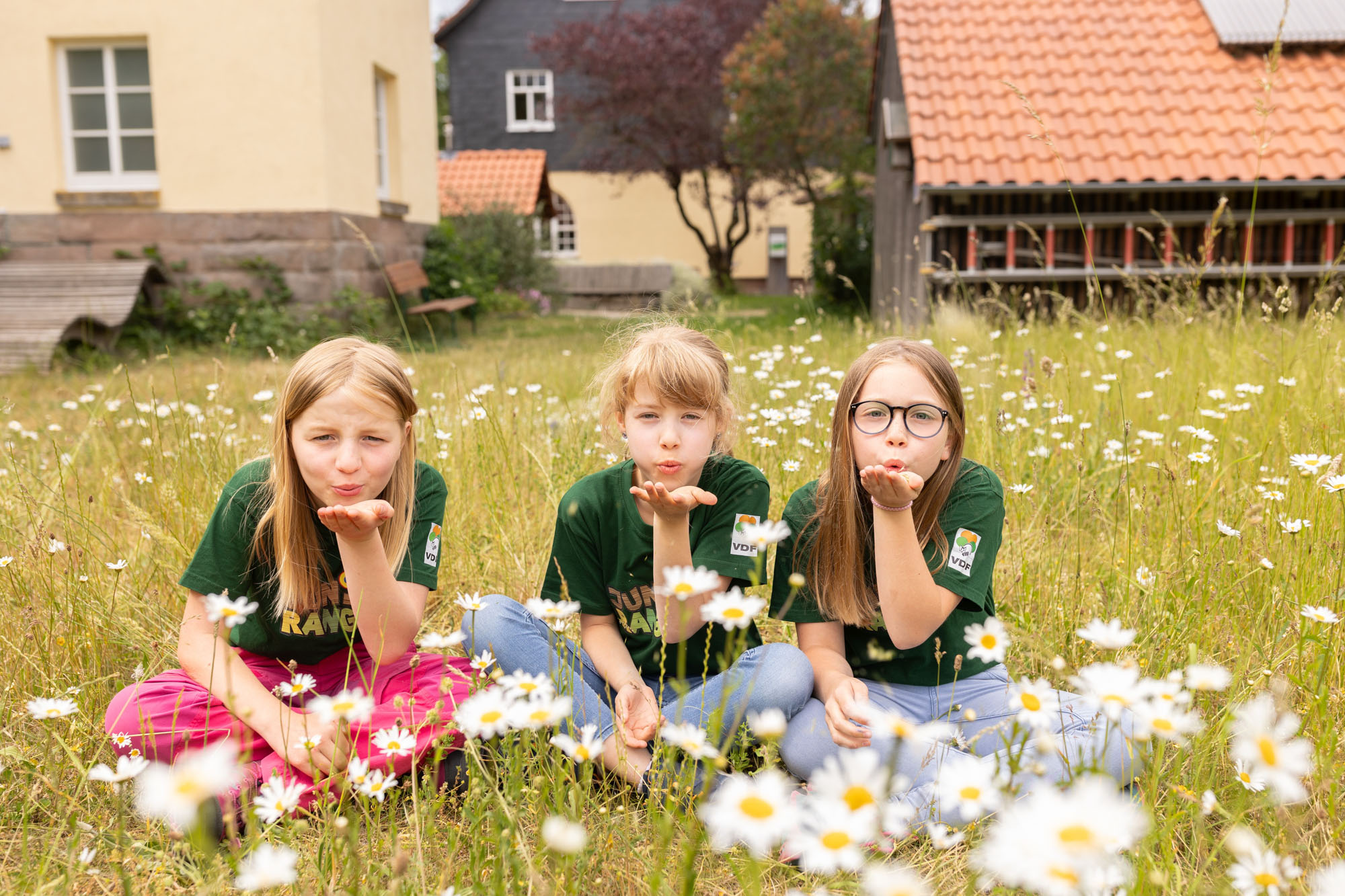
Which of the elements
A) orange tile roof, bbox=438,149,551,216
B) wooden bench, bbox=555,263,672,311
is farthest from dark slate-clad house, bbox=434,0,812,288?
wooden bench, bbox=555,263,672,311

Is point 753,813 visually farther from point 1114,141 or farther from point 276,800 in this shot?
point 1114,141

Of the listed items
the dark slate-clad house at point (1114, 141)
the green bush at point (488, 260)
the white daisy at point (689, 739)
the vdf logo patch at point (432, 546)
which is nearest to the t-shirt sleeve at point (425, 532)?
the vdf logo patch at point (432, 546)

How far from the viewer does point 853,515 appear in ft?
6.48

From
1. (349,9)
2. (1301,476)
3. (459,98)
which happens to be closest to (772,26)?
(349,9)

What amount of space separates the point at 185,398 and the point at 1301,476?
5.05m

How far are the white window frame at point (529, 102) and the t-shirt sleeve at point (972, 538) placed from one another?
24.6m

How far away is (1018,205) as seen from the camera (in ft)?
30.0

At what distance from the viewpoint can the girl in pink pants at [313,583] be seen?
1.83m

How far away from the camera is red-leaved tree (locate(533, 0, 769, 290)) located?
2066cm

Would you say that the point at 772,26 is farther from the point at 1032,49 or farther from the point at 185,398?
the point at 185,398

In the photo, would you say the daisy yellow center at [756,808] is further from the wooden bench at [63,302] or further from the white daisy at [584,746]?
the wooden bench at [63,302]

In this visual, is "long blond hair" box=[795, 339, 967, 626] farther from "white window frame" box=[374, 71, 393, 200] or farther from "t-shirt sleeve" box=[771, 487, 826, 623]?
"white window frame" box=[374, 71, 393, 200]

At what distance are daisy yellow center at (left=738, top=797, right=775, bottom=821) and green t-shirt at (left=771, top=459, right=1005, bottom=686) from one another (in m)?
1.09

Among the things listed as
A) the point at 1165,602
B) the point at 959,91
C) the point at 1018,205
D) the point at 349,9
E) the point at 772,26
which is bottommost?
the point at 1165,602
